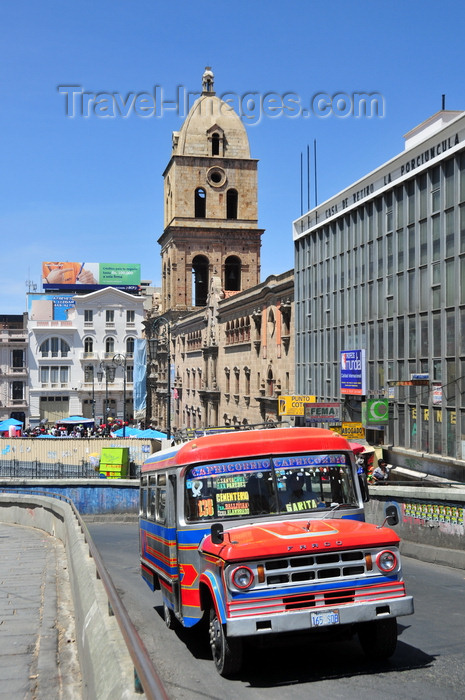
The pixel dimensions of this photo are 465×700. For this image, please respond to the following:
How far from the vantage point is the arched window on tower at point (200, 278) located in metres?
84.2

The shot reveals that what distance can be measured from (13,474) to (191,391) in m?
36.9

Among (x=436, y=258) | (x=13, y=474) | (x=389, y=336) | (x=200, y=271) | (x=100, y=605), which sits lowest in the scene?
(x=13, y=474)

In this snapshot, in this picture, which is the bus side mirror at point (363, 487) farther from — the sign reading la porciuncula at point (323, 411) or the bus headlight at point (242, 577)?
the sign reading la porciuncula at point (323, 411)

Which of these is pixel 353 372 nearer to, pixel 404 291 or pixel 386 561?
pixel 404 291

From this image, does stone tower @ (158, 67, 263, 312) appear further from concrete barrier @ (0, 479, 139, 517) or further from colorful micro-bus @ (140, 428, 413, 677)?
colorful micro-bus @ (140, 428, 413, 677)

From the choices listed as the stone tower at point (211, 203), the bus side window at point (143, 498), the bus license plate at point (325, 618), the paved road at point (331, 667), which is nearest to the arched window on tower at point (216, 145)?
the stone tower at point (211, 203)

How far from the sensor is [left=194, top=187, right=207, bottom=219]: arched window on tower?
84231 mm

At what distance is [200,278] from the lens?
87.3m

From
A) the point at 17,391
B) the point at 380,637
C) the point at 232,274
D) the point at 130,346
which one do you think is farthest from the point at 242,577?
the point at 130,346

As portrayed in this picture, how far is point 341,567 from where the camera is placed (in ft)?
25.7

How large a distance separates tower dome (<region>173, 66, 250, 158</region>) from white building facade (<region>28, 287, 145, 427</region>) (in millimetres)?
18972

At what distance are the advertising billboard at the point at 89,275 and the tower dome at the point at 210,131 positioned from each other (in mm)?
32998

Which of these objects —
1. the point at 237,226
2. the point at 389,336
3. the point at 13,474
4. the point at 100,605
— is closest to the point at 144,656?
the point at 100,605

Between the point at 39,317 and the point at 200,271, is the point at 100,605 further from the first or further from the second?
the point at 39,317
